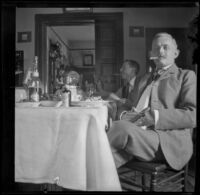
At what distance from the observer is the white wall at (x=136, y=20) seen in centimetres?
169

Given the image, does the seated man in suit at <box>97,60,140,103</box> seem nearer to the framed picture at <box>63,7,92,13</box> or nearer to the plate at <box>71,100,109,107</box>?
the plate at <box>71,100,109,107</box>

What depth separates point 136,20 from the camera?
1.72 meters

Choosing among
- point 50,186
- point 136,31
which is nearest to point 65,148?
point 50,186

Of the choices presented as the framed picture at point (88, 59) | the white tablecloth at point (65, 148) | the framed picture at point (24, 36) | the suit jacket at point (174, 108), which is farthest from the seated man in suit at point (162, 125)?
the framed picture at point (24, 36)

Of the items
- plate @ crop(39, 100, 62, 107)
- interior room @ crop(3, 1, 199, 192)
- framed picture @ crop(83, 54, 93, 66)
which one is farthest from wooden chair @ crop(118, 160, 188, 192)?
framed picture @ crop(83, 54, 93, 66)

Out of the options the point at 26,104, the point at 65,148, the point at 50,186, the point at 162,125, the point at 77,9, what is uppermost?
the point at 77,9

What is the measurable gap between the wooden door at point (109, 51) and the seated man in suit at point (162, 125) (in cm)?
18

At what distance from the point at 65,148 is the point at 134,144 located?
39cm

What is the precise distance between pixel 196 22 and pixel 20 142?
122 centimetres

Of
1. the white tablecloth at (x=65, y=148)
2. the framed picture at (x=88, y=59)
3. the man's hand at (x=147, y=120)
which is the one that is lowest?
the white tablecloth at (x=65, y=148)

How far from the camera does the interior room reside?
1.63 metres

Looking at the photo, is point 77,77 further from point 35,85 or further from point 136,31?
point 136,31

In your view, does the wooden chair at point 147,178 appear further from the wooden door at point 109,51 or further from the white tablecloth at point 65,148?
the wooden door at point 109,51

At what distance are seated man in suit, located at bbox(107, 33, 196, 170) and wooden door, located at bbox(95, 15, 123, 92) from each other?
0.18 meters
